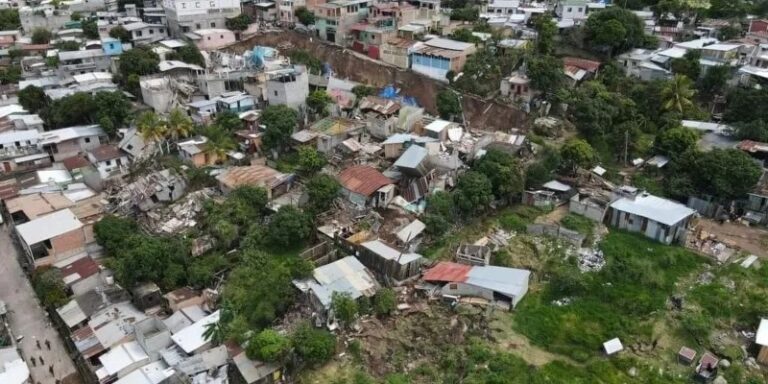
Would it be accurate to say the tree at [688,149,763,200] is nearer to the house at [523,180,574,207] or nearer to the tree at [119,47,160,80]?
the house at [523,180,574,207]

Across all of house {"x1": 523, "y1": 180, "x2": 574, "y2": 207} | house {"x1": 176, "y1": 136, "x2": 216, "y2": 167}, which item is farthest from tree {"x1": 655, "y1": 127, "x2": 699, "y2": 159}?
house {"x1": 176, "y1": 136, "x2": 216, "y2": 167}

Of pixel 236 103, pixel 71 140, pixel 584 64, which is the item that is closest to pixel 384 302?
pixel 236 103

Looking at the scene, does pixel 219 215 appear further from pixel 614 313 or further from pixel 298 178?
pixel 614 313

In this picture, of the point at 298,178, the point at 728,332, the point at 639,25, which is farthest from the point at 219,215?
the point at 639,25

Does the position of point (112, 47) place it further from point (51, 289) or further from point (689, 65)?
point (689, 65)

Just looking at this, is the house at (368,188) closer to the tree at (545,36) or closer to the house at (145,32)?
the tree at (545,36)

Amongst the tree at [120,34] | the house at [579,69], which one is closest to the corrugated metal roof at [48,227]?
the tree at [120,34]
